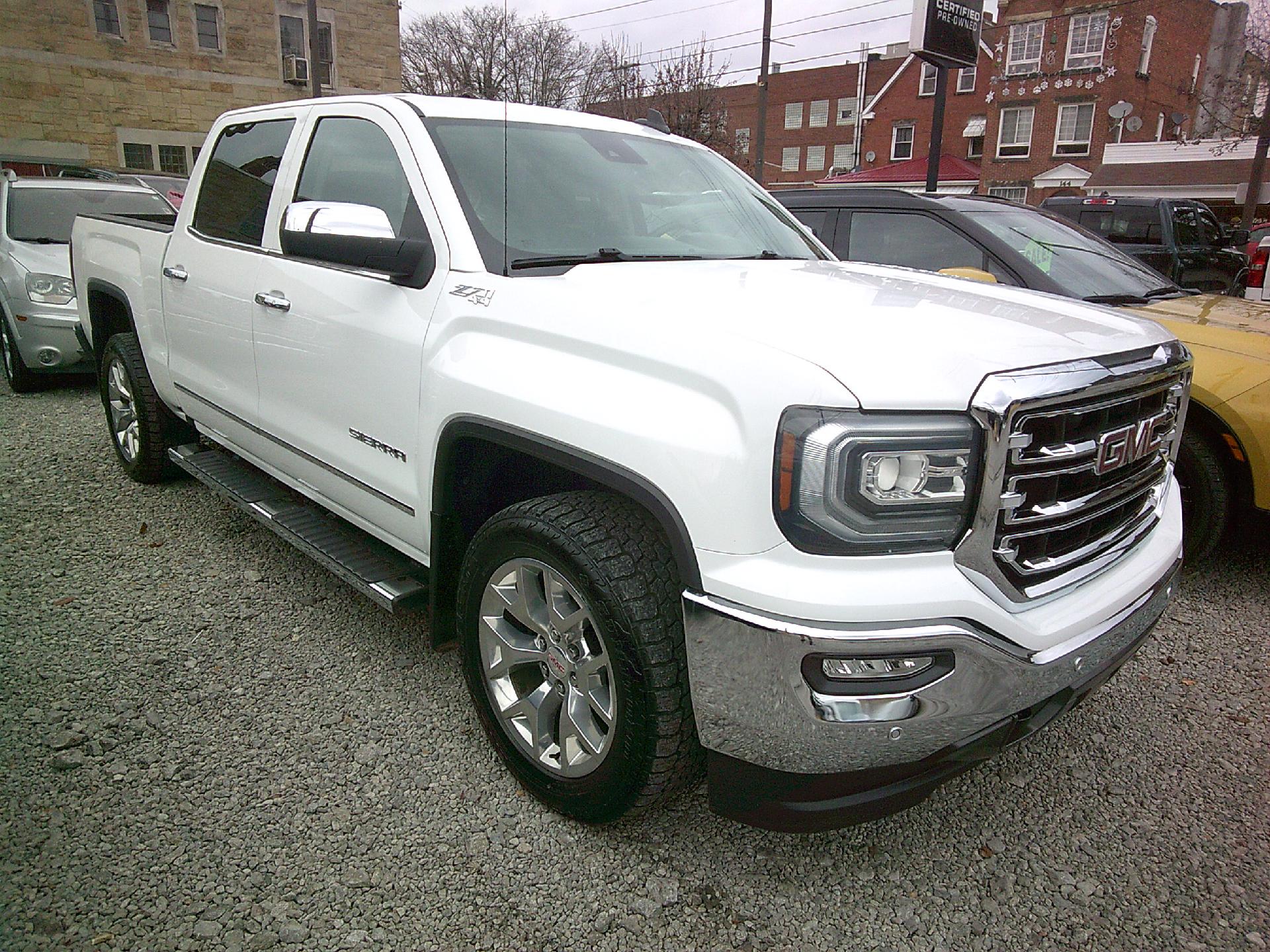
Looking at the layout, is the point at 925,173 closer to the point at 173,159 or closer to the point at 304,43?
the point at 304,43

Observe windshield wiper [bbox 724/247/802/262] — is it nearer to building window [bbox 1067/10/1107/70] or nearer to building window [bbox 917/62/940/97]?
building window [bbox 1067/10/1107/70]

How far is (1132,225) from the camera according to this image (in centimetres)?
985

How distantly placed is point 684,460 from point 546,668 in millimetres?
824

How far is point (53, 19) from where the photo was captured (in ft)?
88.4

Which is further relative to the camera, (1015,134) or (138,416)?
(1015,134)

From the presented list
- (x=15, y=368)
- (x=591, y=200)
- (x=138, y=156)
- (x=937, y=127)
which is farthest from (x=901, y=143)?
(x=591, y=200)

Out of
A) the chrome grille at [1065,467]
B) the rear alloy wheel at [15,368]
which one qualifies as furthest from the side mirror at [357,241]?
the rear alloy wheel at [15,368]

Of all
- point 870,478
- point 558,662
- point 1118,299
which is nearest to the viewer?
point 870,478

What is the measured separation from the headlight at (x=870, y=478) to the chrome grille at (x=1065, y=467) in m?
0.07

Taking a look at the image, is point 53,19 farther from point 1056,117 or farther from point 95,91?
point 1056,117

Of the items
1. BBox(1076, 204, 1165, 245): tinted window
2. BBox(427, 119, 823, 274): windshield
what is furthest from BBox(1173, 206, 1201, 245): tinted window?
BBox(427, 119, 823, 274): windshield

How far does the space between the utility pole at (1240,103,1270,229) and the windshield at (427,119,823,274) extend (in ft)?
70.7

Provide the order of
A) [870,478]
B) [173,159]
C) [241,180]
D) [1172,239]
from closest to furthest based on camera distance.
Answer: [870,478] → [241,180] → [1172,239] → [173,159]

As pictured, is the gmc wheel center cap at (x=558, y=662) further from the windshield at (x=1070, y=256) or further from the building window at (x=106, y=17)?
the building window at (x=106, y=17)
